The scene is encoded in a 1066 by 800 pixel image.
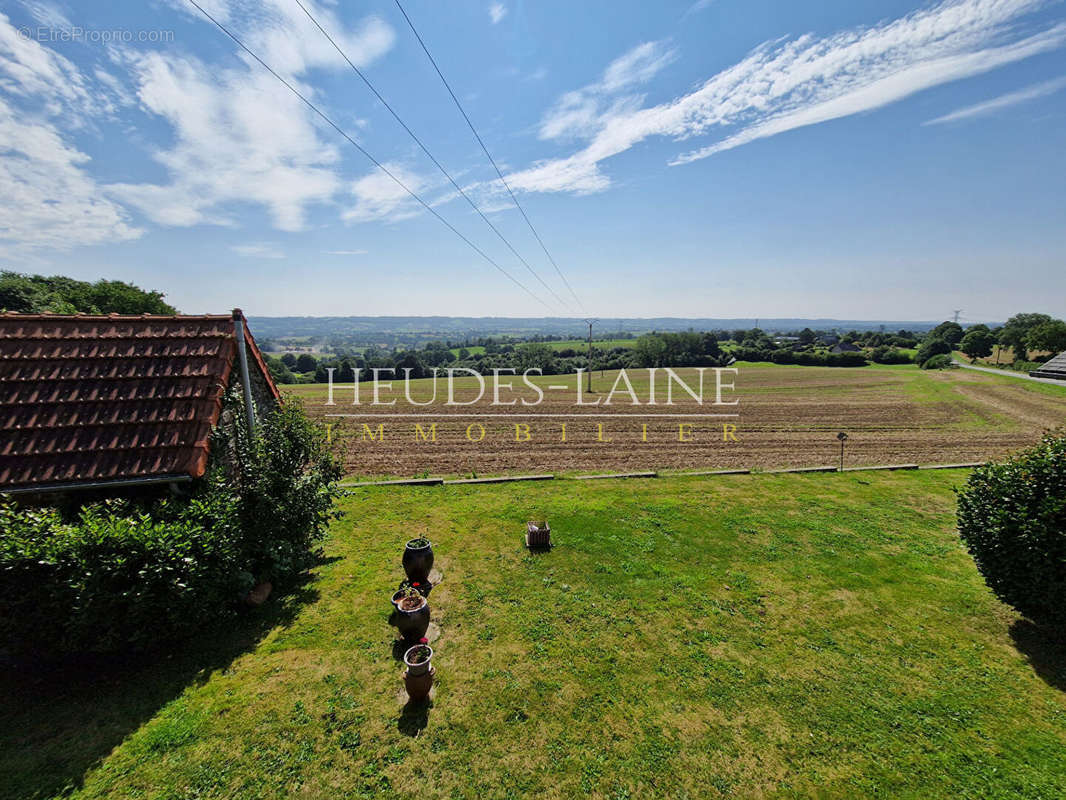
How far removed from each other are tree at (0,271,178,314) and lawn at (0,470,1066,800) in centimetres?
3647

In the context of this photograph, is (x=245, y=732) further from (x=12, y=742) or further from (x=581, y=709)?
(x=581, y=709)

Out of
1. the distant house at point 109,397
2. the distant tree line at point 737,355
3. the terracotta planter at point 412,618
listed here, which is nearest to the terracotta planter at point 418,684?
the terracotta planter at point 412,618

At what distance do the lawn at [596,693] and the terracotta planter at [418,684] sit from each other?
172 mm

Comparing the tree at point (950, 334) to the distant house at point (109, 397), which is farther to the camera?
the tree at point (950, 334)

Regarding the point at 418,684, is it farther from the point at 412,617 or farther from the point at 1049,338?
the point at 1049,338

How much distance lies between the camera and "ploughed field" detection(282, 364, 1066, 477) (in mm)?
17297

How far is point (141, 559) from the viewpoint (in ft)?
17.1

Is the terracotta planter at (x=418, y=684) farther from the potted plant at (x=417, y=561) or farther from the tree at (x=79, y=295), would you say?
the tree at (x=79, y=295)

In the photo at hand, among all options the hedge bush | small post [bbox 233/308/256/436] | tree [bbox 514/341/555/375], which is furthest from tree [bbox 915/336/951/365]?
the hedge bush

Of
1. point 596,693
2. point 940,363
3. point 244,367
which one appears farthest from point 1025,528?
point 940,363

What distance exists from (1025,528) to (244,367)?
41.6 feet

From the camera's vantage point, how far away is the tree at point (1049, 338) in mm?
55031

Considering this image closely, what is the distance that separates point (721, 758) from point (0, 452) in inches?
403

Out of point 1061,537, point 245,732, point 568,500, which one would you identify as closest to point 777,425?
point 568,500
